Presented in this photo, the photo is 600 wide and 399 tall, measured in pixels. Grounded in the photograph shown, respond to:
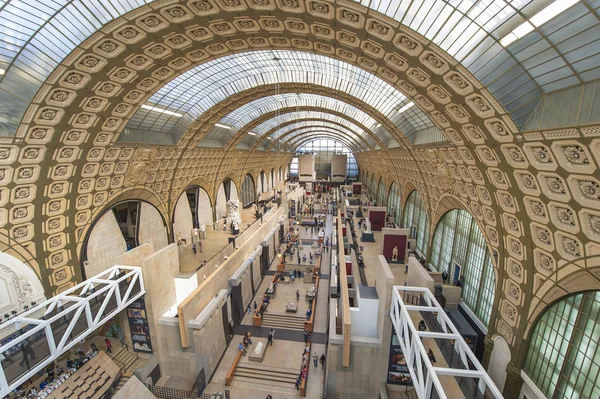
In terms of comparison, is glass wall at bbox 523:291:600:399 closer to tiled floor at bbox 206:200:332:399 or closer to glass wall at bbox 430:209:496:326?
glass wall at bbox 430:209:496:326

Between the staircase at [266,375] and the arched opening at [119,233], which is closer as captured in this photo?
the staircase at [266,375]

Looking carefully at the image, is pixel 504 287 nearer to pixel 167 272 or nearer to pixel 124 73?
pixel 167 272

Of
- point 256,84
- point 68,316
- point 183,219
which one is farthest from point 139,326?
point 256,84

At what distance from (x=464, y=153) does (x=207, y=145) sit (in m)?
26.4

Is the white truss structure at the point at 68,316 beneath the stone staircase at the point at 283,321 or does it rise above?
above

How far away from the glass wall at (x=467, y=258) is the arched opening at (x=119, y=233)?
25.0 metres

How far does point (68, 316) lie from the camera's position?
509 inches

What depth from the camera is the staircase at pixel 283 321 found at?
20.8 m

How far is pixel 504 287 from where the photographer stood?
12.8m

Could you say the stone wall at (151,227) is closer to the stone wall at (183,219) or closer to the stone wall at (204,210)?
the stone wall at (183,219)

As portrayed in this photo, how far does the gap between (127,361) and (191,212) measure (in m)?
22.0

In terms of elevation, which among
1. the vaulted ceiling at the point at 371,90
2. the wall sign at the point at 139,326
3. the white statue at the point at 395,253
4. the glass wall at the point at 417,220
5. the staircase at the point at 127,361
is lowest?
the staircase at the point at 127,361

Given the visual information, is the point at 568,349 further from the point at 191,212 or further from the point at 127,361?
the point at 191,212

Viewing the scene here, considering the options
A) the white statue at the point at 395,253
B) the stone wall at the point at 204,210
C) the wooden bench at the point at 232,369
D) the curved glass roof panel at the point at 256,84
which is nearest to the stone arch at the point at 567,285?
the white statue at the point at 395,253
